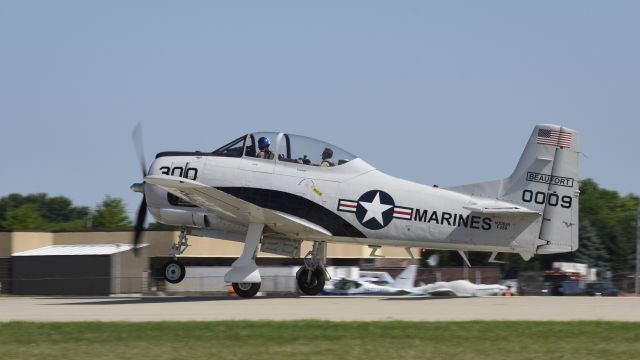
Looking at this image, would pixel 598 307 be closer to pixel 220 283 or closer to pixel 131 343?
pixel 131 343

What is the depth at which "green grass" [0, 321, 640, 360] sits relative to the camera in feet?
36.6

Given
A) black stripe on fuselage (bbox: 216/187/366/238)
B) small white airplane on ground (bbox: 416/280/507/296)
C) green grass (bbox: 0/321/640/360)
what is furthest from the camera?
small white airplane on ground (bbox: 416/280/507/296)

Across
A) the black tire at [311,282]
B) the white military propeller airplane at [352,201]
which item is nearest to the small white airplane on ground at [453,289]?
the black tire at [311,282]

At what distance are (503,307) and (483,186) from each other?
3.40 metres

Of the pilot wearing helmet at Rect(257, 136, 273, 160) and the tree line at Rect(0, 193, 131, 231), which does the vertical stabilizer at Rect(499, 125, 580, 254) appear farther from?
the tree line at Rect(0, 193, 131, 231)

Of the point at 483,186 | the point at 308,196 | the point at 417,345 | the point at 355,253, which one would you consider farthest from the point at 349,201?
the point at 355,253

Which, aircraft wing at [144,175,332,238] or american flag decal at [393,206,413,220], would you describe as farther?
american flag decal at [393,206,413,220]

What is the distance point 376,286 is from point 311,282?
11.4 metres

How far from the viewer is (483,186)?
19.7 metres

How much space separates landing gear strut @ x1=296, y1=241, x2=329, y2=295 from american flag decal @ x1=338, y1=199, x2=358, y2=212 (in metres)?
1.34

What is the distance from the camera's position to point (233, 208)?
19469mm

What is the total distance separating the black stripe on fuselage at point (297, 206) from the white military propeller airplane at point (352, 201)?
0.02 meters

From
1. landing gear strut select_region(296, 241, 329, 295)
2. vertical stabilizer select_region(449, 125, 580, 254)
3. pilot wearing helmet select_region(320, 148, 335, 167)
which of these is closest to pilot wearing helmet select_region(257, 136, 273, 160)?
pilot wearing helmet select_region(320, 148, 335, 167)

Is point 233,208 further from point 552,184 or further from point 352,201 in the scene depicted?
point 552,184
